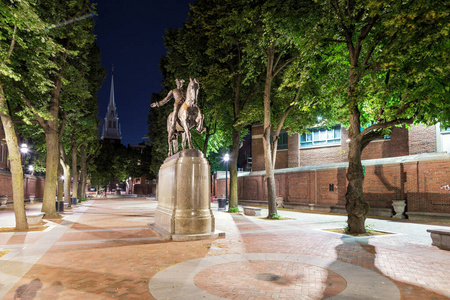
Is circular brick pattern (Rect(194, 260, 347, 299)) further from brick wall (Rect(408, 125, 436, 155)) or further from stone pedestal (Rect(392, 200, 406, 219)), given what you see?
brick wall (Rect(408, 125, 436, 155))

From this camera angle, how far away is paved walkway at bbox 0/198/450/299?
4.93m

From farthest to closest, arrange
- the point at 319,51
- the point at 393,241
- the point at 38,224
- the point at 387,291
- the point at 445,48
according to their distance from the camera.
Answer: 1. the point at 38,224
2. the point at 319,51
3. the point at 393,241
4. the point at 445,48
5. the point at 387,291

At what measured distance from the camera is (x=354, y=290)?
498 centimetres

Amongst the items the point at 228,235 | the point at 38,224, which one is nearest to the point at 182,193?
the point at 228,235

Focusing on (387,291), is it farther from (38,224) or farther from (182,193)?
(38,224)

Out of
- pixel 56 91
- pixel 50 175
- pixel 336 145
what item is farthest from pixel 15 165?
pixel 336 145

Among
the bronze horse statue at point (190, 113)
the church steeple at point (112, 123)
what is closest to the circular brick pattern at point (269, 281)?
the bronze horse statue at point (190, 113)

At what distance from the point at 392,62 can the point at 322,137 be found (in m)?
23.2

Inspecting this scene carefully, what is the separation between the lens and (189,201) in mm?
10016

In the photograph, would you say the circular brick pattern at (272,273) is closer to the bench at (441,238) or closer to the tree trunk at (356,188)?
the bench at (441,238)

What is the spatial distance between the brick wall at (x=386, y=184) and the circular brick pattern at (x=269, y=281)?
45.1ft

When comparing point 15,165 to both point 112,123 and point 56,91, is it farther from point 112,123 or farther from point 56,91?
point 112,123

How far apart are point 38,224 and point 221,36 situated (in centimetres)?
1437

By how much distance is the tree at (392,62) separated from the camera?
8.07 metres
